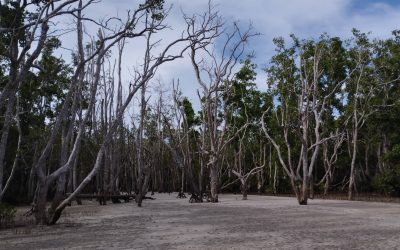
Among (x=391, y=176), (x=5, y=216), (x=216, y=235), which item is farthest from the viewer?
(x=391, y=176)

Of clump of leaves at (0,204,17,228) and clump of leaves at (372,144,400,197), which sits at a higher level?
clump of leaves at (372,144,400,197)

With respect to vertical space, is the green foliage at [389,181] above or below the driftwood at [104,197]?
above

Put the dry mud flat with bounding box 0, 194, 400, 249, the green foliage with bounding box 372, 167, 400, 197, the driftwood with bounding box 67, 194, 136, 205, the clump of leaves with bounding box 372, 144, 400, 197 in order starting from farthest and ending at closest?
the green foliage with bounding box 372, 167, 400, 197 < the clump of leaves with bounding box 372, 144, 400, 197 < the driftwood with bounding box 67, 194, 136, 205 < the dry mud flat with bounding box 0, 194, 400, 249

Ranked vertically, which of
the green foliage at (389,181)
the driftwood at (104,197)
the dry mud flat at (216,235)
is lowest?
the dry mud flat at (216,235)

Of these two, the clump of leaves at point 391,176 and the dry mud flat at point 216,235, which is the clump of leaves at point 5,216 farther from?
the clump of leaves at point 391,176

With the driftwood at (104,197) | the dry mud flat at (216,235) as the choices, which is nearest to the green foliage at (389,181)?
the driftwood at (104,197)

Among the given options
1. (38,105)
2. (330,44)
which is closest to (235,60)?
(330,44)

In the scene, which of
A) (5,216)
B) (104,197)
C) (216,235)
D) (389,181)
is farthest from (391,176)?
(5,216)

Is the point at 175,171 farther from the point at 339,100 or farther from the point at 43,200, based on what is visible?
the point at 43,200

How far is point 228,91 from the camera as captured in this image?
2998cm

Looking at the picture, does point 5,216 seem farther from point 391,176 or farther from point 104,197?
point 391,176

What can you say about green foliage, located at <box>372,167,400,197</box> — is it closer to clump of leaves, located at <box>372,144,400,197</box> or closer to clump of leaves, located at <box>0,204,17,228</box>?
clump of leaves, located at <box>372,144,400,197</box>

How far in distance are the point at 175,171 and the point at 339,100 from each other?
18773mm

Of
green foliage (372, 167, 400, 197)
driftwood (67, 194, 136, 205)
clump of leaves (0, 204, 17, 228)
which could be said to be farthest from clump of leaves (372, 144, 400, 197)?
clump of leaves (0, 204, 17, 228)
